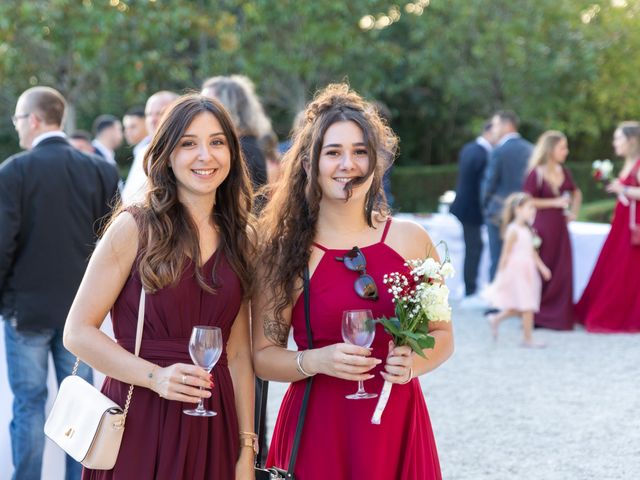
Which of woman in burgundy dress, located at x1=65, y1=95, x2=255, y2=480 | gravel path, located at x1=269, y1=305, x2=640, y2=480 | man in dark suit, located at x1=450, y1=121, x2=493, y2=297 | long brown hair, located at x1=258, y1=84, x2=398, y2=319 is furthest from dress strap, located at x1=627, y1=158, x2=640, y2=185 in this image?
woman in burgundy dress, located at x1=65, y1=95, x2=255, y2=480

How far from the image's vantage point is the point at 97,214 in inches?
207

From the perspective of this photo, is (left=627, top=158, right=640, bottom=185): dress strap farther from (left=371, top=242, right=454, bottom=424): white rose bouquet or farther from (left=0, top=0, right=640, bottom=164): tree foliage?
(left=0, top=0, right=640, bottom=164): tree foliage

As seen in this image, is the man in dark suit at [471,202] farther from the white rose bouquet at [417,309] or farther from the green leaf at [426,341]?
the green leaf at [426,341]

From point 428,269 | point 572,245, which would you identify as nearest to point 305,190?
point 428,269

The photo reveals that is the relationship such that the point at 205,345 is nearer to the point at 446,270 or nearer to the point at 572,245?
the point at 446,270

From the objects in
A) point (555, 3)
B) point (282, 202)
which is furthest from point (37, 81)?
point (282, 202)

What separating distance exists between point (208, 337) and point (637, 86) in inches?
955

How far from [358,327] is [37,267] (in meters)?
2.62

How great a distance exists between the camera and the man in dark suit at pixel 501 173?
11.3 metres

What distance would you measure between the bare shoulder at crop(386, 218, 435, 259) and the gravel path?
2.73 meters

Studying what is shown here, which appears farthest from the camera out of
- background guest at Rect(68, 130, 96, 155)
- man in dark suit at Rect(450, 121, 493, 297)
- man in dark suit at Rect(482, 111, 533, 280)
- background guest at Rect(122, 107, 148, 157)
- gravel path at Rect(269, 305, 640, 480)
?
man in dark suit at Rect(450, 121, 493, 297)

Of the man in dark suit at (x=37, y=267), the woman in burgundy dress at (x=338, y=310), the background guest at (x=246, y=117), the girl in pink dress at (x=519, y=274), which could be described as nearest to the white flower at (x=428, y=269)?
the woman in burgundy dress at (x=338, y=310)

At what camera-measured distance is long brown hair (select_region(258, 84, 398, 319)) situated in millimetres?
3178

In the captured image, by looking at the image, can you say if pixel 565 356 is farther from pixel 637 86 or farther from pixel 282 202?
pixel 637 86
